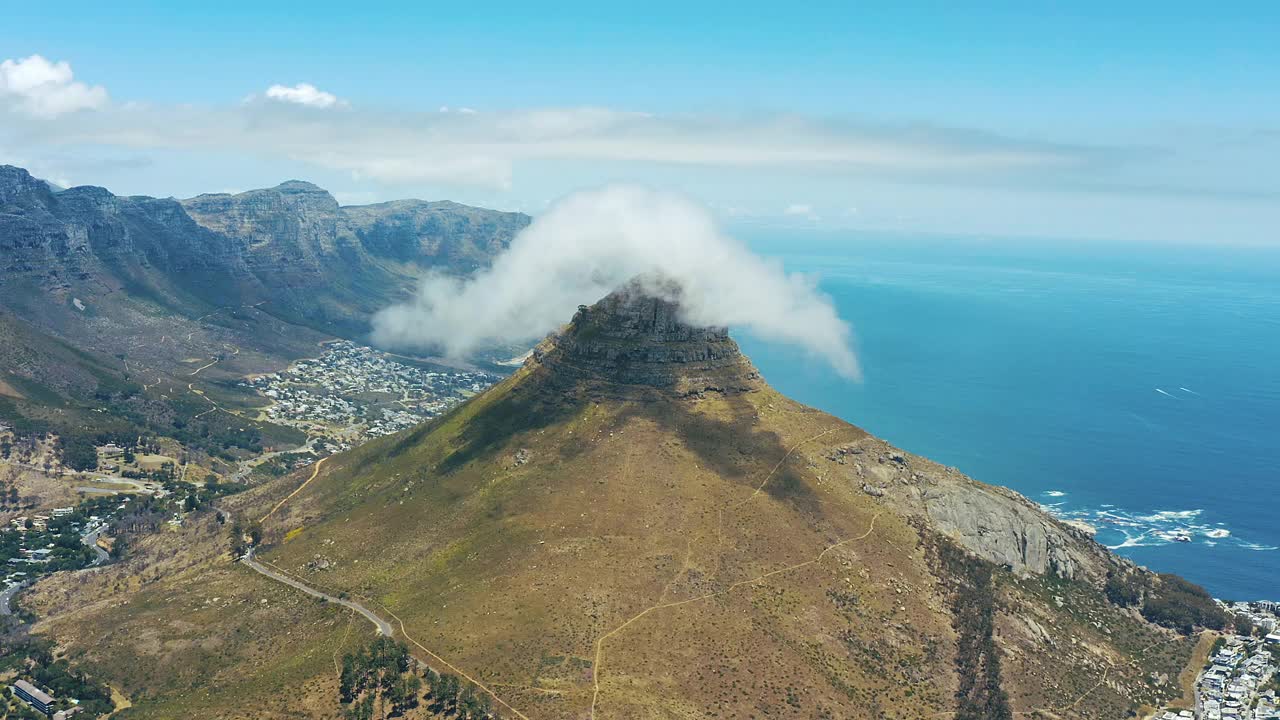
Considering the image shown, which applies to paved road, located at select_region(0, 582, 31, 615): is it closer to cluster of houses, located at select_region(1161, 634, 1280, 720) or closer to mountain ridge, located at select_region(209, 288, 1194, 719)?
mountain ridge, located at select_region(209, 288, 1194, 719)

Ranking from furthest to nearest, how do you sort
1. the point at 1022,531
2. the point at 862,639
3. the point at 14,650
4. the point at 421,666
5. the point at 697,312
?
the point at 697,312 < the point at 1022,531 < the point at 14,650 < the point at 862,639 < the point at 421,666

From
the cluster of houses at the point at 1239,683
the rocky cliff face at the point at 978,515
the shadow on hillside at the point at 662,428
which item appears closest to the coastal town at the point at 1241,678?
the cluster of houses at the point at 1239,683

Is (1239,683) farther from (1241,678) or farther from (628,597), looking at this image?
(628,597)

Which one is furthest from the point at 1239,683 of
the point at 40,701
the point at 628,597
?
the point at 40,701

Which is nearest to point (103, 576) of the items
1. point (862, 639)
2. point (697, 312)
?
point (697, 312)

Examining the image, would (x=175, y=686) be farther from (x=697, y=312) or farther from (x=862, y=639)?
(x=697, y=312)

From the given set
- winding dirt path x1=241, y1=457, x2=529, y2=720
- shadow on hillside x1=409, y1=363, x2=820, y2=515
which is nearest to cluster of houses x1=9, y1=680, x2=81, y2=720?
winding dirt path x1=241, y1=457, x2=529, y2=720

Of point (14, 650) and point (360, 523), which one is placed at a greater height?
point (360, 523)

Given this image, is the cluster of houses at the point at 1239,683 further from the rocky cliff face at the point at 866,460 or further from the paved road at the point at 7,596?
the paved road at the point at 7,596
